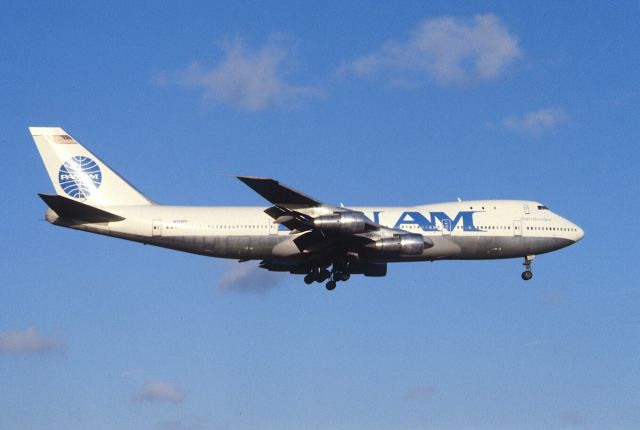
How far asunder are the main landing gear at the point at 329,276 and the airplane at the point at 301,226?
0.19ft

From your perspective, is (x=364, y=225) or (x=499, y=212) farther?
(x=499, y=212)

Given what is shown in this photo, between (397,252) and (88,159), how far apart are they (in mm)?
18853

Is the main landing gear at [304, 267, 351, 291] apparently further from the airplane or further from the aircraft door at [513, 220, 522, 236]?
the aircraft door at [513, 220, 522, 236]

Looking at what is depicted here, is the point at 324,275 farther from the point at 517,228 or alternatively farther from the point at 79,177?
the point at 79,177

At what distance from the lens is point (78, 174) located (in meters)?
51.7

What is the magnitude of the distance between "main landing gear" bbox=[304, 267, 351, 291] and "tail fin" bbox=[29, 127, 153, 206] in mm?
10142

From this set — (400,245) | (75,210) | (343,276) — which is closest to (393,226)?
(400,245)

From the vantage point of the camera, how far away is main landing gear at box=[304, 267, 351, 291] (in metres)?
50.8

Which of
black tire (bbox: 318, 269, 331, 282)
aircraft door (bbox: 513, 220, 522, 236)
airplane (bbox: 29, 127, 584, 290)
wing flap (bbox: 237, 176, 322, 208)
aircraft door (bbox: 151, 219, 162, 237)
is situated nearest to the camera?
wing flap (bbox: 237, 176, 322, 208)

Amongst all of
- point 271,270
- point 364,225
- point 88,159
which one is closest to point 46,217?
point 88,159

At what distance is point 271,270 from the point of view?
53656 millimetres

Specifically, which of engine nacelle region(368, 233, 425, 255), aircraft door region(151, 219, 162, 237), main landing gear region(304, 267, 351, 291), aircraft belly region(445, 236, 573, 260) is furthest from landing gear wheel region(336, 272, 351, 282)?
aircraft door region(151, 219, 162, 237)

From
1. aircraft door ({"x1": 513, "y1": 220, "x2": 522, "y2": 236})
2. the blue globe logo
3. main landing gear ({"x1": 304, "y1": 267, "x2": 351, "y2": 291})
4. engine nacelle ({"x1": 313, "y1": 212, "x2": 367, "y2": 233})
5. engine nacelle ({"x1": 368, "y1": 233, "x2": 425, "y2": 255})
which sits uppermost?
the blue globe logo

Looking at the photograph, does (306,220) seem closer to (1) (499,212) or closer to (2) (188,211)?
(2) (188,211)
